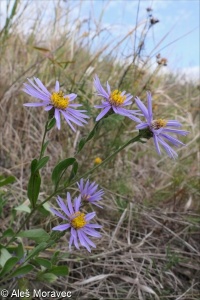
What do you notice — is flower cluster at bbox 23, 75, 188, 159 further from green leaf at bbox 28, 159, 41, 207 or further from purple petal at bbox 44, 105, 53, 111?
green leaf at bbox 28, 159, 41, 207

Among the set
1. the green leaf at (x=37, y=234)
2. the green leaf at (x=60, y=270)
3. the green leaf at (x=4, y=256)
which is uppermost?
the green leaf at (x=37, y=234)

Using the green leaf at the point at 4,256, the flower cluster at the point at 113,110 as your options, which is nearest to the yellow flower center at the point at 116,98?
the flower cluster at the point at 113,110

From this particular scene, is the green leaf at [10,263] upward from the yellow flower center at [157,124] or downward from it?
downward

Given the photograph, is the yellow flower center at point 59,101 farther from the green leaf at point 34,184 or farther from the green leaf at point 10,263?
the green leaf at point 10,263

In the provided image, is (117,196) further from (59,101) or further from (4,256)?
(59,101)

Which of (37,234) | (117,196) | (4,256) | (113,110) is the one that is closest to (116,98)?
(113,110)

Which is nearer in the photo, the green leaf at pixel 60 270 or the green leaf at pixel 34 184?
the green leaf at pixel 34 184

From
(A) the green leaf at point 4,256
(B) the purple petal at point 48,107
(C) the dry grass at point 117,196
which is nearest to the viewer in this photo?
(B) the purple petal at point 48,107
